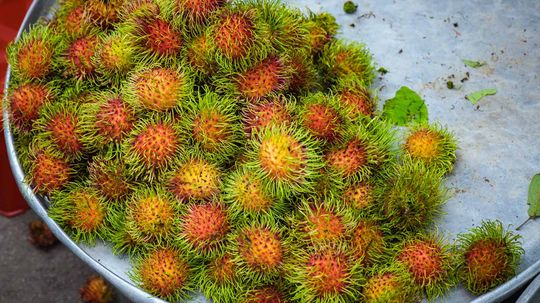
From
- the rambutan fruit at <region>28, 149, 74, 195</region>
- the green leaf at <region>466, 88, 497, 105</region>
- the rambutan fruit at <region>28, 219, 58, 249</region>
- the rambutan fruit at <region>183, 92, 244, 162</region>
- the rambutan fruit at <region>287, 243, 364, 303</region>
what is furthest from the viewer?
the rambutan fruit at <region>28, 219, 58, 249</region>

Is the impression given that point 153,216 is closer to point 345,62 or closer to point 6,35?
point 345,62

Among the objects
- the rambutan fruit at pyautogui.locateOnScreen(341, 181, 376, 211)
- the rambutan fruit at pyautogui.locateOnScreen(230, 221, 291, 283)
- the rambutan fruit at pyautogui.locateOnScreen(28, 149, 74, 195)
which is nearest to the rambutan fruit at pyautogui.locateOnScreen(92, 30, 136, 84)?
the rambutan fruit at pyautogui.locateOnScreen(28, 149, 74, 195)

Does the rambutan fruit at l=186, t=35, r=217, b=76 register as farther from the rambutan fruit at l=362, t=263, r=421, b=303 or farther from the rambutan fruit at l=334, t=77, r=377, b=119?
the rambutan fruit at l=362, t=263, r=421, b=303

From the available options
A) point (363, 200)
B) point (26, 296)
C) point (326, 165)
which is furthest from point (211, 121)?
point (26, 296)

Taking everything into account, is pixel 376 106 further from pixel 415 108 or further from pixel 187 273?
pixel 187 273

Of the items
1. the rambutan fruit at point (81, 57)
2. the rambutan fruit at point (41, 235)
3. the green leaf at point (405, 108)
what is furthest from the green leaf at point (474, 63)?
the rambutan fruit at point (41, 235)

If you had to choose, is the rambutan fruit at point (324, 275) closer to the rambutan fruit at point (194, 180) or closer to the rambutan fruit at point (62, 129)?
the rambutan fruit at point (194, 180)
